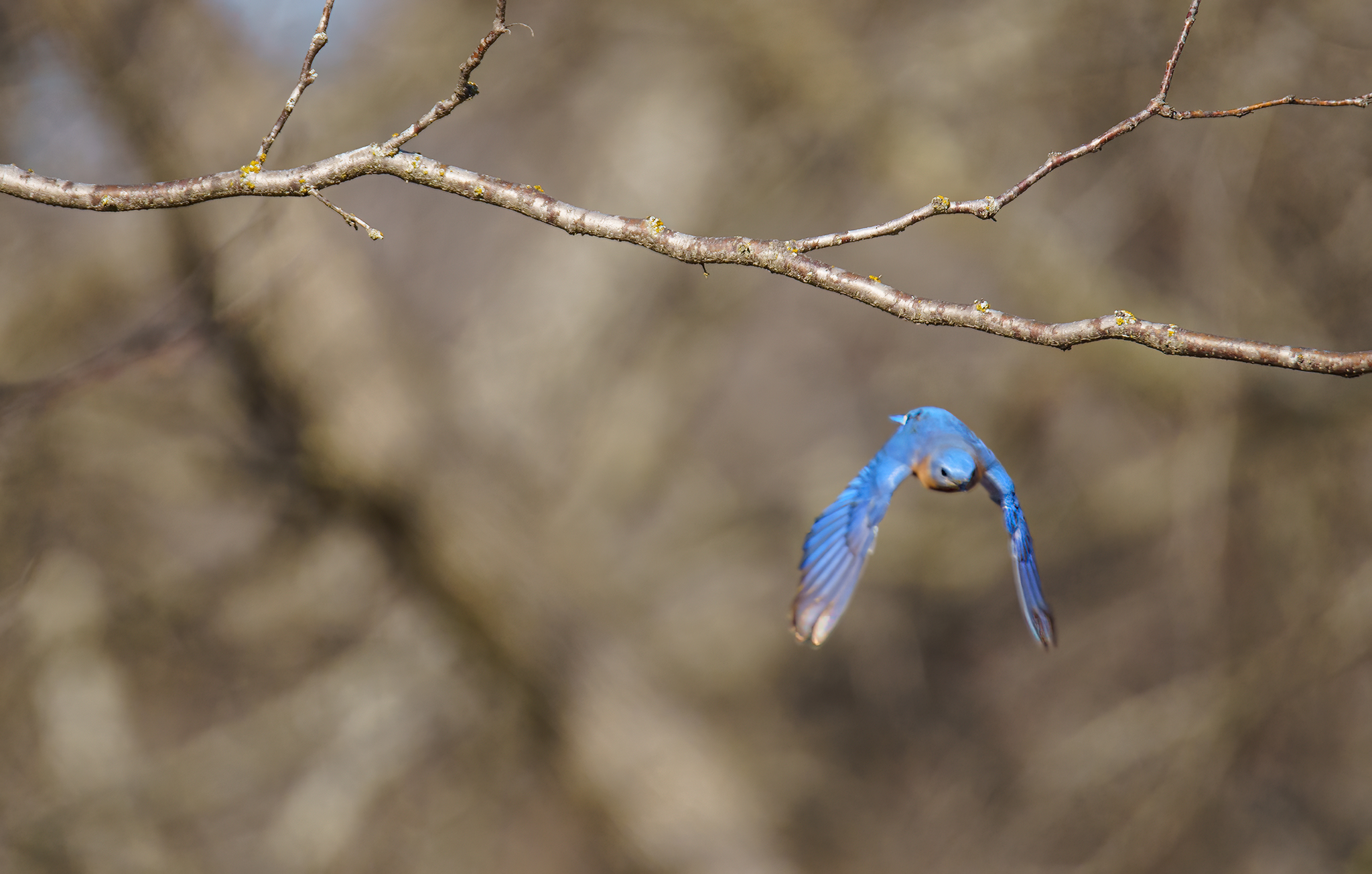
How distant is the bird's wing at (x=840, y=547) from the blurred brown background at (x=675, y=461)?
2.32 m

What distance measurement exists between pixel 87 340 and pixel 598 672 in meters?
2.23

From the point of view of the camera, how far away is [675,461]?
4.10m

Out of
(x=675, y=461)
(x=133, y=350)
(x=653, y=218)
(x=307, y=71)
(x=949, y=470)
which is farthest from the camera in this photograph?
(x=675, y=461)

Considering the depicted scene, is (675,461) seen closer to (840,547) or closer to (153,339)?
(153,339)

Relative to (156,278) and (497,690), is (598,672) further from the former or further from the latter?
(156,278)

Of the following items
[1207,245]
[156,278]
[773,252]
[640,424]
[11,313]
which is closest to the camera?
[773,252]

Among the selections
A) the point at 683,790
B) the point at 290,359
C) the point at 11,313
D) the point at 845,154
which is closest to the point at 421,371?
the point at 290,359

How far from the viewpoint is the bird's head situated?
0.60 meters

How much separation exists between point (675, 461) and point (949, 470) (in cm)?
351

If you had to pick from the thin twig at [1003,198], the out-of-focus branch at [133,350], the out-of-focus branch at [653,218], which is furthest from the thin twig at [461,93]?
the out-of-focus branch at [133,350]

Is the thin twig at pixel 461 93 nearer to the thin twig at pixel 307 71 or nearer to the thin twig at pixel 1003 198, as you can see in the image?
the thin twig at pixel 307 71

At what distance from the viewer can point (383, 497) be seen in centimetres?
289

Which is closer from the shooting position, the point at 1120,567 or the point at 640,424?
the point at 1120,567

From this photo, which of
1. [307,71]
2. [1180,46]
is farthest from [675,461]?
[1180,46]
